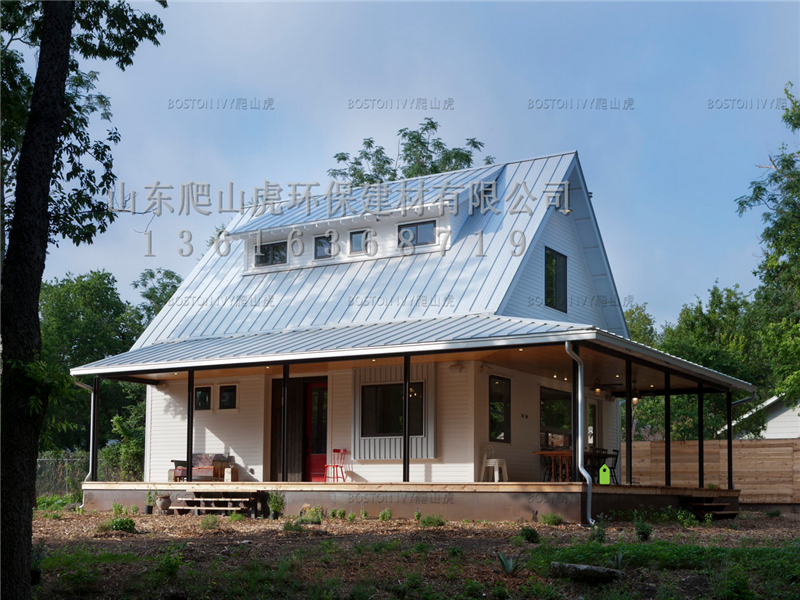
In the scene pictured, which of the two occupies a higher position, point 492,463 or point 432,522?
point 492,463

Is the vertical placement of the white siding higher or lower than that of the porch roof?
lower

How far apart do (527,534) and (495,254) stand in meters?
8.76

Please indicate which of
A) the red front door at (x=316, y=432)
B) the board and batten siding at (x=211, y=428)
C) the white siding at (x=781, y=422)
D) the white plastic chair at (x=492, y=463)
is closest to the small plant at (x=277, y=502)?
the red front door at (x=316, y=432)

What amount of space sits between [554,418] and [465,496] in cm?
621

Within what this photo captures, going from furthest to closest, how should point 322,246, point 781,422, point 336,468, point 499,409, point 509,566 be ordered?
point 781,422 < point 322,246 < point 336,468 < point 499,409 < point 509,566

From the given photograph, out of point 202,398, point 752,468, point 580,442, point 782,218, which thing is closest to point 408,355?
point 580,442

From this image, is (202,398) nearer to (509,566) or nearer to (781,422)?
(509,566)

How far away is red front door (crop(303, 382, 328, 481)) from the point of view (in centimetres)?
1897

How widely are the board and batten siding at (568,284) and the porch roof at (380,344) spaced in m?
1.75

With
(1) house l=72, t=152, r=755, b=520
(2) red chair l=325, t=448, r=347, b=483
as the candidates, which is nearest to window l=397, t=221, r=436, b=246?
(1) house l=72, t=152, r=755, b=520

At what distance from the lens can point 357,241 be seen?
20844mm

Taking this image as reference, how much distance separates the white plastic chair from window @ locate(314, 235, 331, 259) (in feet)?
22.5

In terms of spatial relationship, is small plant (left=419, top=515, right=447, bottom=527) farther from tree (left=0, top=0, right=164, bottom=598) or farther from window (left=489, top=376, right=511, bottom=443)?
tree (left=0, top=0, right=164, bottom=598)

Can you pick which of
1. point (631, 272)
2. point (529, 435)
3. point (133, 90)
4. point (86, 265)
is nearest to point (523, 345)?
point (529, 435)
